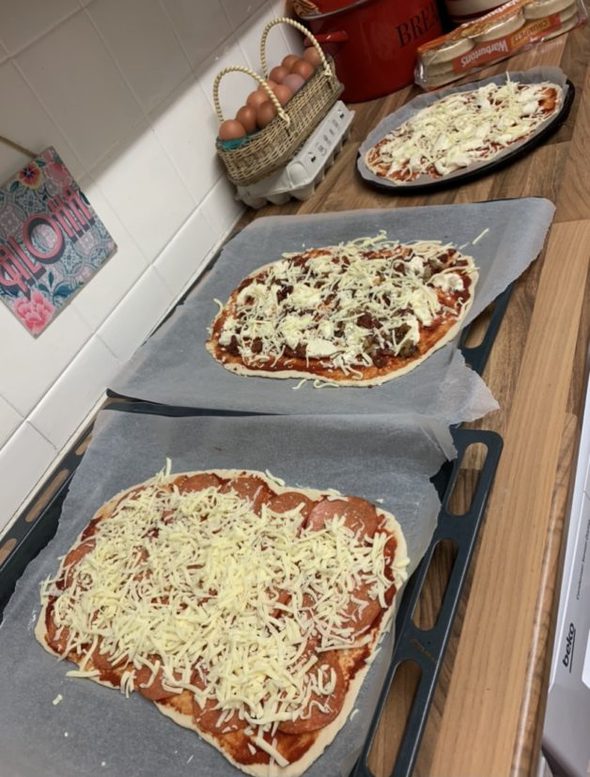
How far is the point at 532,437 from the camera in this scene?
3.08 feet

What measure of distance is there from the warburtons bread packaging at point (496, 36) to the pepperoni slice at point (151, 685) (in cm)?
182

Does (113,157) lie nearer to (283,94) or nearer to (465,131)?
(283,94)

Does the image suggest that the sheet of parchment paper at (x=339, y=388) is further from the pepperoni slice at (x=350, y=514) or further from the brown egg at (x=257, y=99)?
the brown egg at (x=257, y=99)

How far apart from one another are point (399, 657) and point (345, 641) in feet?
0.30

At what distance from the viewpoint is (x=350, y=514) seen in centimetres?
101

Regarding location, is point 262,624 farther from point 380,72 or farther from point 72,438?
point 380,72

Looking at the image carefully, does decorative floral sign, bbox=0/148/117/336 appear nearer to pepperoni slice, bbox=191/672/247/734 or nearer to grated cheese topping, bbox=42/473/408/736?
grated cheese topping, bbox=42/473/408/736

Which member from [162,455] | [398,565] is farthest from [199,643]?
[162,455]

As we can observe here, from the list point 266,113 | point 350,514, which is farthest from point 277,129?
point 350,514

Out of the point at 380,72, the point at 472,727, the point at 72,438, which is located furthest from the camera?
the point at 380,72

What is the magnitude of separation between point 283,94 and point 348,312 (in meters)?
0.73

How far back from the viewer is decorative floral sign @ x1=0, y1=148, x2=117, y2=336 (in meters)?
1.19

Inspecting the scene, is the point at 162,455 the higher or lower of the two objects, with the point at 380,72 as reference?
lower

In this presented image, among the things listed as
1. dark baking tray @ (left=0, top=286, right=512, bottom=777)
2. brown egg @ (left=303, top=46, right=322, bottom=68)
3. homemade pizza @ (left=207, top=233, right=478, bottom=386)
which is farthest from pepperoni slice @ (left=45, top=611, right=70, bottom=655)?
brown egg @ (left=303, top=46, right=322, bottom=68)
